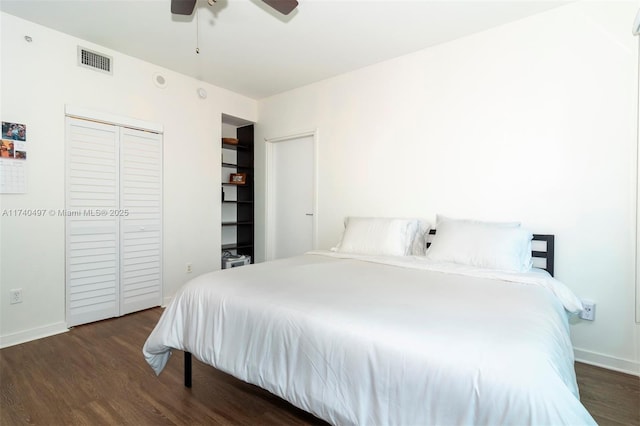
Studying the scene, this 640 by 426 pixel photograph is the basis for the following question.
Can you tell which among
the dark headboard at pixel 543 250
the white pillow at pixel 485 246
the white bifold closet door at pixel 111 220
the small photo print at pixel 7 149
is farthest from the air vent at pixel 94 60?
the dark headboard at pixel 543 250

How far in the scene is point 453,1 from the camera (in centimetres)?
234

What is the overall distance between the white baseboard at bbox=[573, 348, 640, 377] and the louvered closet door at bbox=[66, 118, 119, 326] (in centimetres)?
393

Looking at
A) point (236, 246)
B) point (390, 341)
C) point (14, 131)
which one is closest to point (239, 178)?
point (236, 246)

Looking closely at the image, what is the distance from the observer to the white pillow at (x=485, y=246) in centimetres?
215

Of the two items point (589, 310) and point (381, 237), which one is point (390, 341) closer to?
point (381, 237)

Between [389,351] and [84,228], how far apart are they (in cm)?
301

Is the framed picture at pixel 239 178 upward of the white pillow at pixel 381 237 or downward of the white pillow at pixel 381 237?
upward

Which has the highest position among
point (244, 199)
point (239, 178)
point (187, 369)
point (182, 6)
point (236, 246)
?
point (182, 6)

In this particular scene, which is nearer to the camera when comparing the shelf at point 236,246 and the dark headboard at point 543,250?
the dark headboard at point 543,250

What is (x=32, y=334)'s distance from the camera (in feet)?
8.71

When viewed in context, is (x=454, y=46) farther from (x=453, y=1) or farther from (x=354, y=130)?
(x=354, y=130)

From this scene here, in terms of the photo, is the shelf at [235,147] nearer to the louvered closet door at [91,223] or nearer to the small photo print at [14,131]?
the louvered closet door at [91,223]

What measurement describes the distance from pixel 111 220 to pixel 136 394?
184 cm

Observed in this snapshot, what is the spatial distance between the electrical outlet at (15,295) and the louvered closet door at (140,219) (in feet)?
2.46
